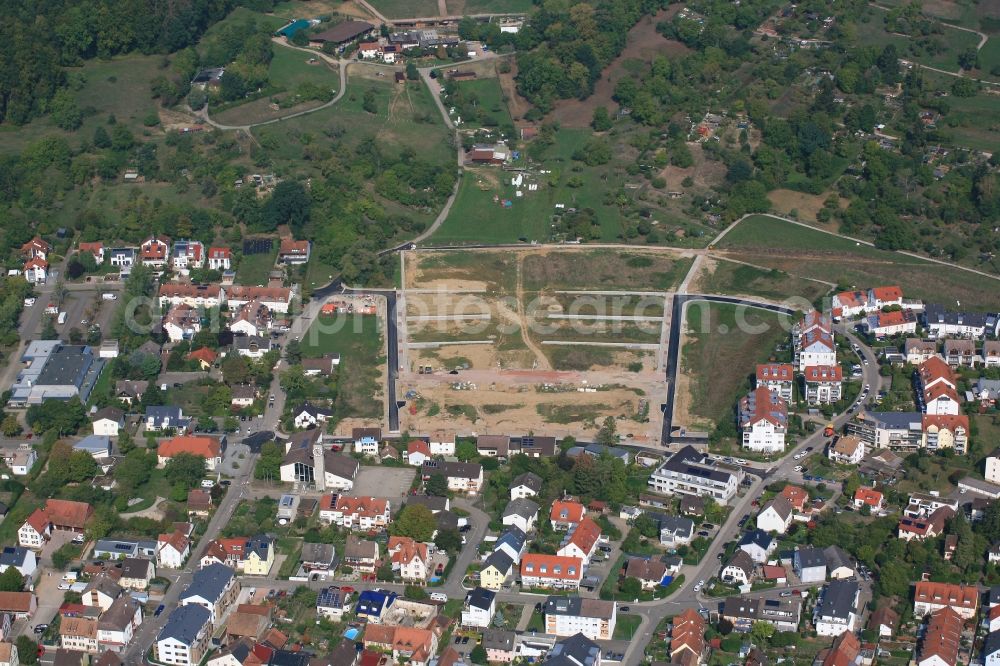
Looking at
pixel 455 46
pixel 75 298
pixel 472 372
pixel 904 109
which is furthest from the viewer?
pixel 455 46

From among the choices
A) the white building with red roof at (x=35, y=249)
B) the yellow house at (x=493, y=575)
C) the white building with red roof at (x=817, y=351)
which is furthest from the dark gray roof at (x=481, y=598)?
the white building with red roof at (x=35, y=249)

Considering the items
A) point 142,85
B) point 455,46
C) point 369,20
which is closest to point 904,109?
point 455,46

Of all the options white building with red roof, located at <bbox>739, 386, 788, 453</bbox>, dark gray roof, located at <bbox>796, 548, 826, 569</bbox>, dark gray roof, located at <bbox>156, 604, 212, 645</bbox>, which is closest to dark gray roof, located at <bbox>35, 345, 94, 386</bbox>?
dark gray roof, located at <bbox>156, 604, 212, 645</bbox>

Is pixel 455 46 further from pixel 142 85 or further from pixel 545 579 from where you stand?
pixel 545 579

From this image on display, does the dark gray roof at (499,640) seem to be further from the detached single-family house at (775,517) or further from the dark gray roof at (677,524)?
the detached single-family house at (775,517)

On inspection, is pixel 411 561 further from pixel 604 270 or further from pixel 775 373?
pixel 604 270

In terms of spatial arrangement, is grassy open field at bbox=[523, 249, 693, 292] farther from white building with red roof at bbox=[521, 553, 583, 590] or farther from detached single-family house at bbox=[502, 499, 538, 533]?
white building with red roof at bbox=[521, 553, 583, 590]
